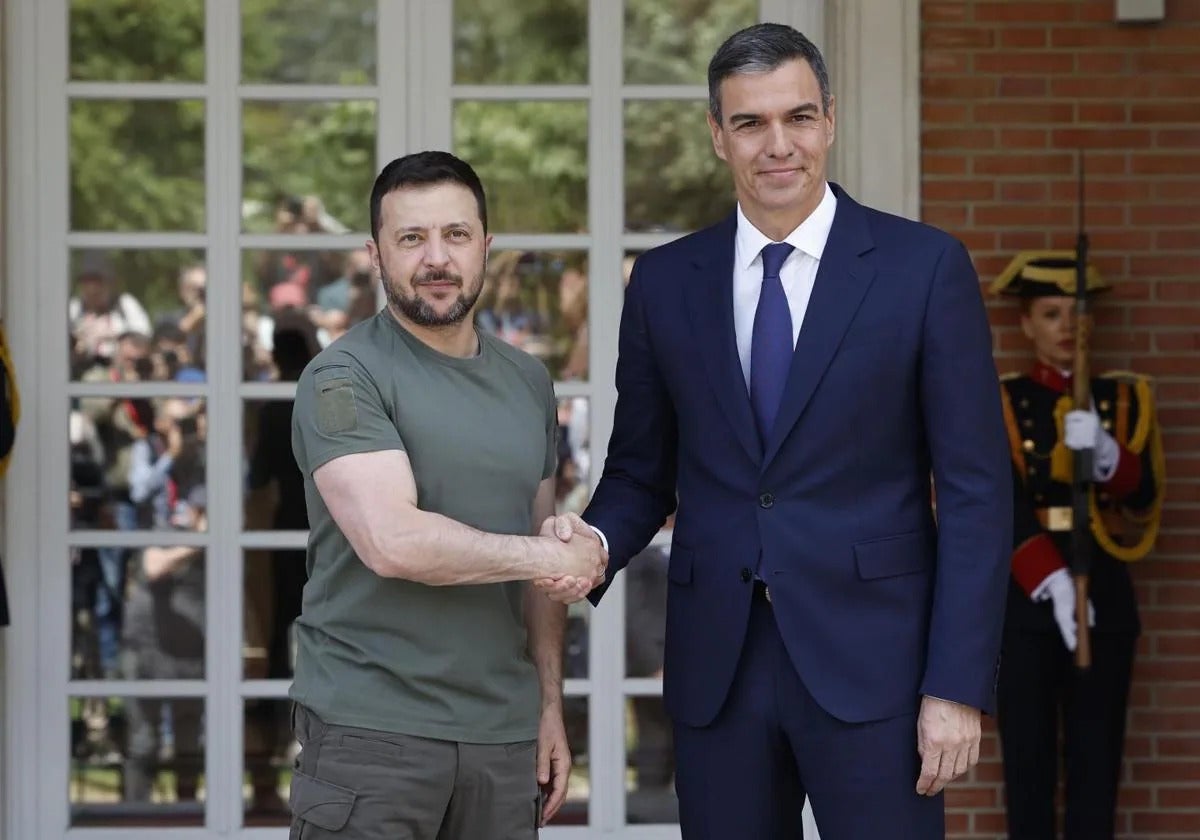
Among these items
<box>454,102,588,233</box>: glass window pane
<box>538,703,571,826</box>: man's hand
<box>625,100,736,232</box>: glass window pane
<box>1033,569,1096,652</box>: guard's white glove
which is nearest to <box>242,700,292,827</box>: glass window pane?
<box>454,102,588,233</box>: glass window pane

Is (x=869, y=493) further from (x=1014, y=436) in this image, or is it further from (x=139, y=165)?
(x=139, y=165)

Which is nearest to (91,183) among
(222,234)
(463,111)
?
(222,234)

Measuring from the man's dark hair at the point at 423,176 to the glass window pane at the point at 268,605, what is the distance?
2.35 m

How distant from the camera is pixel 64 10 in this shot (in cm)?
499

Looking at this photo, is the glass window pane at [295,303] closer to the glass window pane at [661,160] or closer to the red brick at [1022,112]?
the glass window pane at [661,160]

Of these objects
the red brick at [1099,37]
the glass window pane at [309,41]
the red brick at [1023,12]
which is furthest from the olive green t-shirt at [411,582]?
the red brick at [1099,37]

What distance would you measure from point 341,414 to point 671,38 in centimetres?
268

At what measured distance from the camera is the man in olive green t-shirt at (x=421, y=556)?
8.89 ft

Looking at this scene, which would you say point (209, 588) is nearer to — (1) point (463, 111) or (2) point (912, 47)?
(1) point (463, 111)

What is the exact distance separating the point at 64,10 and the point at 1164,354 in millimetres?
3114

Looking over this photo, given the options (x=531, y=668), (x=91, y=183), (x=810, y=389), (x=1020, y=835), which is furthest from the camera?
(x=91, y=183)

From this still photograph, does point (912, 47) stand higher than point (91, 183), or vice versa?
point (912, 47)

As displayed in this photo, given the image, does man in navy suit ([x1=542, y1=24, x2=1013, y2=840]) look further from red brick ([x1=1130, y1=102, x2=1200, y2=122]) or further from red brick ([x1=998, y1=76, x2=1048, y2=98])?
red brick ([x1=1130, y1=102, x2=1200, y2=122])

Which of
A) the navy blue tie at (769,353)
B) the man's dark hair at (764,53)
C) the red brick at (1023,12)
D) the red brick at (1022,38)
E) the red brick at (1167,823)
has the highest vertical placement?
the red brick at (1023,12)
